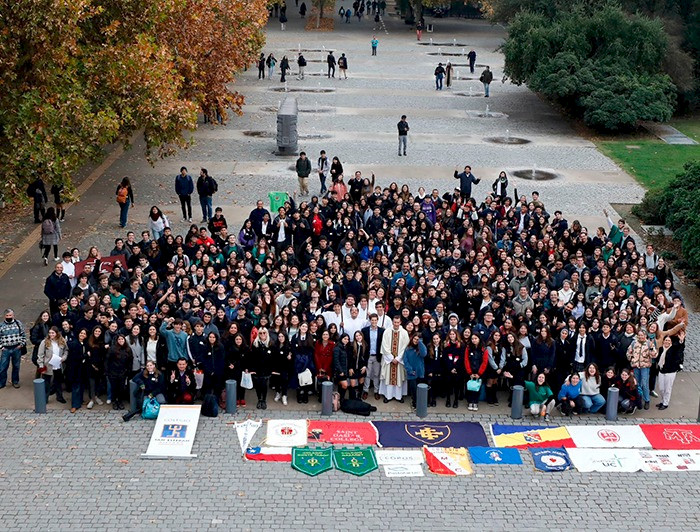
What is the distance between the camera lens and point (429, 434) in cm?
1376

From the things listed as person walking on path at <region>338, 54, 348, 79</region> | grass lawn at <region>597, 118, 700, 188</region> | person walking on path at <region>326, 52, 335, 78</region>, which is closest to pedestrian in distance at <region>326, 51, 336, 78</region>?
person walking on path at <region>326, 52, 335, 78</region>

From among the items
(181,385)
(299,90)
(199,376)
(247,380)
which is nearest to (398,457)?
(247,380)

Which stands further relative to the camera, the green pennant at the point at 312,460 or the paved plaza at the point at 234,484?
the green pennant at the point at 312,460

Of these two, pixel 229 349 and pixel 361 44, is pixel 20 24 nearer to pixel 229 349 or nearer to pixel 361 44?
pixel 229 349

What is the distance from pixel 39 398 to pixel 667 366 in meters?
9.41

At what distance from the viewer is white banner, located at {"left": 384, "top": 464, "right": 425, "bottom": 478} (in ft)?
41.5

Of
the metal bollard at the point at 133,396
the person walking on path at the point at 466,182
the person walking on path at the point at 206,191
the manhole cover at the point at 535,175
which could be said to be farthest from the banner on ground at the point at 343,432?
the manhole cover at the point at 535,175

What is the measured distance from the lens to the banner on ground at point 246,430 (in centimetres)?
1339

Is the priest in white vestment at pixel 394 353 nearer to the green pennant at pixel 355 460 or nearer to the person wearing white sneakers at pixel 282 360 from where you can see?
the person wearing white sneakers at pixel 282 360

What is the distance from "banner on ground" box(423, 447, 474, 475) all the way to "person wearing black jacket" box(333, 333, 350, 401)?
6.26 feet

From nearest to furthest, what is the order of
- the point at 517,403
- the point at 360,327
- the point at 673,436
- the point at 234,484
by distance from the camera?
the point at 234,484 < the point at 673,436 < the point at 517,403 < the point at 360,327

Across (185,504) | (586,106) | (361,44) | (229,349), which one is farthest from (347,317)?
(361,44)

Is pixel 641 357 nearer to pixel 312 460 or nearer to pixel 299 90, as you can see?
pixel 312 460

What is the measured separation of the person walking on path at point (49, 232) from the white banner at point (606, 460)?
39.9 ft
